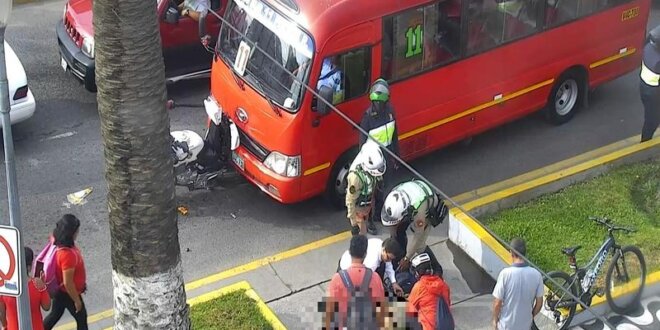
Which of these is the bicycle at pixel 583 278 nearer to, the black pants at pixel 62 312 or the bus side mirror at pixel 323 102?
the bus side mirror at pixel 323 102

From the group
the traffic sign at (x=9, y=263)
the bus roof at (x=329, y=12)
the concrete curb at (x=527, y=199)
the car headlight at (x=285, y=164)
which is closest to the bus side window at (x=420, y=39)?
the bus roof at (x=329, y=12)

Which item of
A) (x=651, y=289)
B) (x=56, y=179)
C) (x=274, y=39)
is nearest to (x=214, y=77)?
(x=274, y=39)

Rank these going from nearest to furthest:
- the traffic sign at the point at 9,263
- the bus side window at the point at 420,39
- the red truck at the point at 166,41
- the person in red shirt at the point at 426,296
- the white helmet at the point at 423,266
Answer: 1. the traffic sign at the point at 9,263
2. the person in red shirt at the point at 426,296
3. the white helmet at the point at 423,266
4. the bus side window at the point at 420,39
5. the red truck at the point at 166,41

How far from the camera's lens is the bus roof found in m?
10.5

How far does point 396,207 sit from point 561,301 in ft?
5.53

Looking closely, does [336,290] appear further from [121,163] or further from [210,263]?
[210,263]

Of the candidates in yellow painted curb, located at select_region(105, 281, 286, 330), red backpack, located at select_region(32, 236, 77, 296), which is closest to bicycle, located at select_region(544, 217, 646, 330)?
yellow painted curb, located at select_region(105, 281, 286, 330)

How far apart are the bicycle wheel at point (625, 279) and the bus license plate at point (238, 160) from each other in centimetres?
396

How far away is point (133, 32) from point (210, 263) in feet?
13.9

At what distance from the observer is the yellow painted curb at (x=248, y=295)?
9.49 m

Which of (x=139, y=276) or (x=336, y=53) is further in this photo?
(x=336, y=53)

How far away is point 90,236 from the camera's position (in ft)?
35.9

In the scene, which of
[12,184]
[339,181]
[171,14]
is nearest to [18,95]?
[171,14]

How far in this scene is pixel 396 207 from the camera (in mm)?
9797
